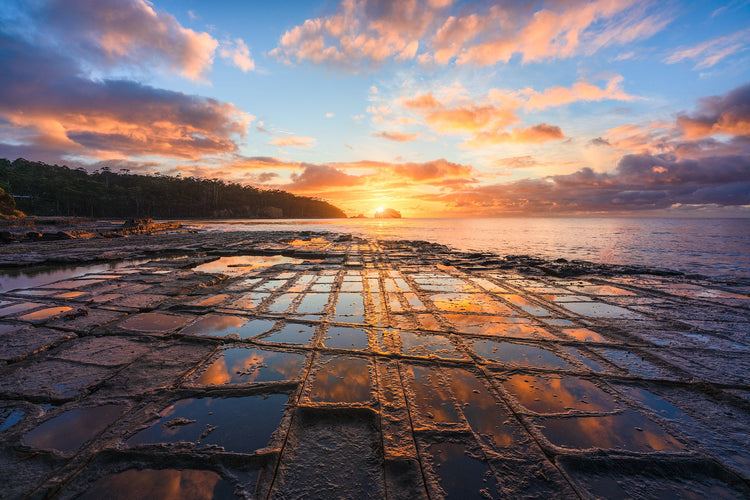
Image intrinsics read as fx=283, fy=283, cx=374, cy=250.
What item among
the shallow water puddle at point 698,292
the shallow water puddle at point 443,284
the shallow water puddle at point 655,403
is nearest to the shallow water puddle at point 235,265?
the shallow water puddle at point 443,284

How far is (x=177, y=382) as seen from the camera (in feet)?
11.3

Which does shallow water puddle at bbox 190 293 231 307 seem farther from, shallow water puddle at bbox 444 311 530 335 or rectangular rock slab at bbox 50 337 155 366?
shallow water puddle at bbox 444 311 530 335

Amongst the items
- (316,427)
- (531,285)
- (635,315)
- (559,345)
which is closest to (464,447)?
(316,427)

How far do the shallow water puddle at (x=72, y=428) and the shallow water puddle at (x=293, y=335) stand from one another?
2052mm

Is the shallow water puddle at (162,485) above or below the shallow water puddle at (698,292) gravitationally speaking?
below

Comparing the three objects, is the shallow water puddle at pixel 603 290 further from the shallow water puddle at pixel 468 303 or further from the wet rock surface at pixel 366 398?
the shallow water puddle at pixel 468 303

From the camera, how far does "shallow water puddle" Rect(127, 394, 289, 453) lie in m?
2.52

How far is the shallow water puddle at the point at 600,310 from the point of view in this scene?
645 centimetres

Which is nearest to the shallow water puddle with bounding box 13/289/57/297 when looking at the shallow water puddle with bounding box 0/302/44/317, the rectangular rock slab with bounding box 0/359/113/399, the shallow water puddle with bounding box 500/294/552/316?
the shallow water puddle with bounding box 0/302/44/317

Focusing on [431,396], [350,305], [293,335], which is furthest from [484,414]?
[350,305]

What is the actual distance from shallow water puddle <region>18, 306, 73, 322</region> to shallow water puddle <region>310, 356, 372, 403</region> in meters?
5.83

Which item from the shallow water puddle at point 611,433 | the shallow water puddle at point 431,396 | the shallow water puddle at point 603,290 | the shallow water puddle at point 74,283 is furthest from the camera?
the shallow water puddle at point 603,290

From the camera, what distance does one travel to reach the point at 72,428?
2.67m

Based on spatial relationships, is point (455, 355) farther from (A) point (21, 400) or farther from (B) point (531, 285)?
(B) point (531, 285)
